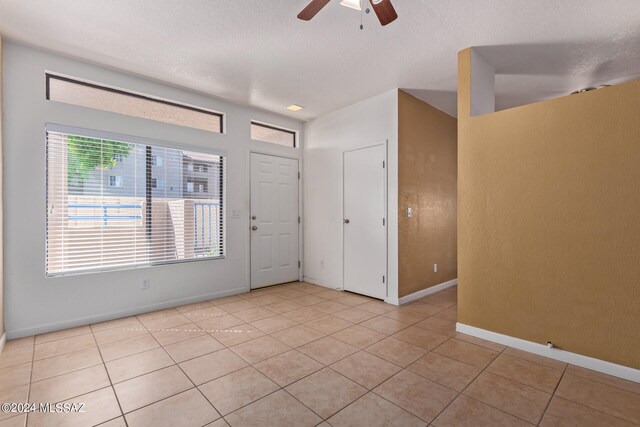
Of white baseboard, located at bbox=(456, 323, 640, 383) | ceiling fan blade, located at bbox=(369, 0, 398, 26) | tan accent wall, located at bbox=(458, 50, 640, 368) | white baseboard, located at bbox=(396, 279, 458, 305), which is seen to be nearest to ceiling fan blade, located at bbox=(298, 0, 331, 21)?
ceiling fan blade, located at bbox=(369, 0, 398, 26)

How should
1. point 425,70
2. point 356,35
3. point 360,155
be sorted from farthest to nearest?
point 360,155 < point 425,70 < point 356,35

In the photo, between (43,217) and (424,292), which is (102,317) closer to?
(43,217)

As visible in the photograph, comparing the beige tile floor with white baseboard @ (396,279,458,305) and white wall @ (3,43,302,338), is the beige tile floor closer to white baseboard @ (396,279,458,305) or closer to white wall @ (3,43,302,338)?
white wall @ (3,43,302,338)

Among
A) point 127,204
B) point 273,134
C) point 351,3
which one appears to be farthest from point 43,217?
point 351,3

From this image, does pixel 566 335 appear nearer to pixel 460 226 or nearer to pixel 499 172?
pixel 460 226

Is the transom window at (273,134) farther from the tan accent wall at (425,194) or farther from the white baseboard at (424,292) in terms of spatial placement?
the white baseboard at (424,292)

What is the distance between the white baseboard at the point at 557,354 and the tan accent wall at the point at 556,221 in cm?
5

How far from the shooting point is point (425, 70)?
333cm

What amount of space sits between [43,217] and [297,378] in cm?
295

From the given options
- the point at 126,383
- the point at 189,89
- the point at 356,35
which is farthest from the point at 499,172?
the point at 189,89

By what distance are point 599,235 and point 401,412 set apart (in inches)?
79.2

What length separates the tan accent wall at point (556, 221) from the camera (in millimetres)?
2178

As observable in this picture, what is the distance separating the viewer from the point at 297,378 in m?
2.17

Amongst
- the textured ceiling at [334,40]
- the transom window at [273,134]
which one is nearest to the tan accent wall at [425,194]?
the textured ceiling at [334,40]
